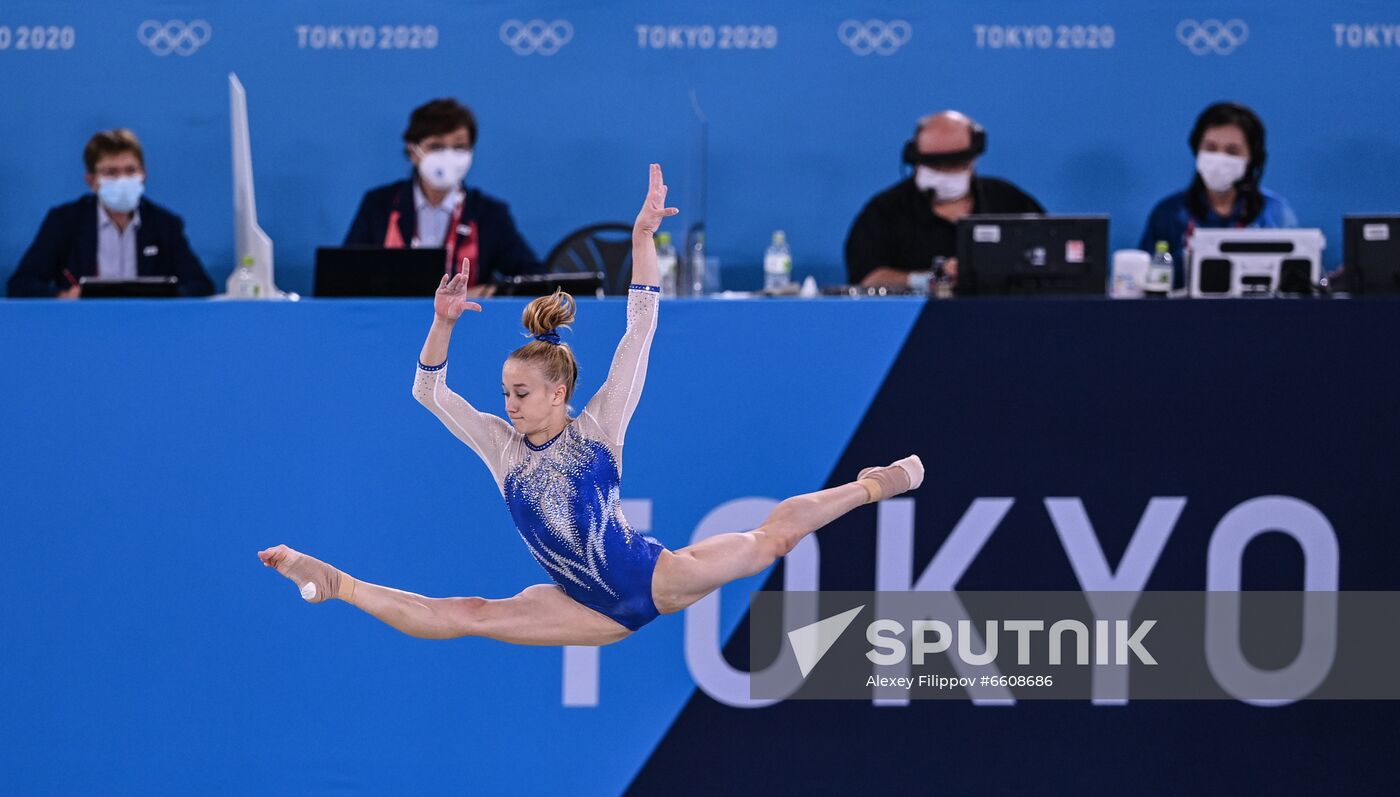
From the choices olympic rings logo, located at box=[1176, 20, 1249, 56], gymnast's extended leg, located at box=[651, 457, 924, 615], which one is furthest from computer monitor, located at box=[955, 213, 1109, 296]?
olympic rings logo, located at box=[1176, 20, 1249, 56]

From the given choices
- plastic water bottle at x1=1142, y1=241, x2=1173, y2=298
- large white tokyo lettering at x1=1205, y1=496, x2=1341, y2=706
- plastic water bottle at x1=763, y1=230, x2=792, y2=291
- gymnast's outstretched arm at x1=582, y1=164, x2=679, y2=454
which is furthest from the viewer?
plastic water bottle at x1=763, y1=230, x2=792, y2=291

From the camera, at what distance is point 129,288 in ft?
20.0

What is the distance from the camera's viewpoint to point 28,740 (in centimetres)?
581

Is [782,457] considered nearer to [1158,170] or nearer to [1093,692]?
[1093,692]

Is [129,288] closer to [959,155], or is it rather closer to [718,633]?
[718,633]

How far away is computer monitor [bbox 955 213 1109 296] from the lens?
19.8ft

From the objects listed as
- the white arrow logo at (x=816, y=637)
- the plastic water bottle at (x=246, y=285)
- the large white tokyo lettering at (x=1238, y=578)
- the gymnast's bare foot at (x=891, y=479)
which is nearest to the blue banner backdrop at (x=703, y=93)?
the plastic water bottle at (x=246, y=285)

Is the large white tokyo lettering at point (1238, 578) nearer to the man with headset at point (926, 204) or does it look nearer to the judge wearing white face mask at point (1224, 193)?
the judge wearing white face mask at point (1224, 193)

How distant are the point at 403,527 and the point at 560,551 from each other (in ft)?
4.71

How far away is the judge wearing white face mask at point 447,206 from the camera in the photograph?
8.06m

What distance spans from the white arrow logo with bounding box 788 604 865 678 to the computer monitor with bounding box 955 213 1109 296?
1289mm

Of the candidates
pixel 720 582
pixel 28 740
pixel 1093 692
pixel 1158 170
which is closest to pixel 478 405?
pixel 720 582

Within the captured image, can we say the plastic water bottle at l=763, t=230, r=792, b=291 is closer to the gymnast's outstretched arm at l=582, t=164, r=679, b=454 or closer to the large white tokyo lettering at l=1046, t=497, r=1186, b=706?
the large white tokyo lettering at l=1046, t=497, r=1186, b=706

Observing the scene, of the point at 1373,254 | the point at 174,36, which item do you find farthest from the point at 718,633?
the point at 174,36
